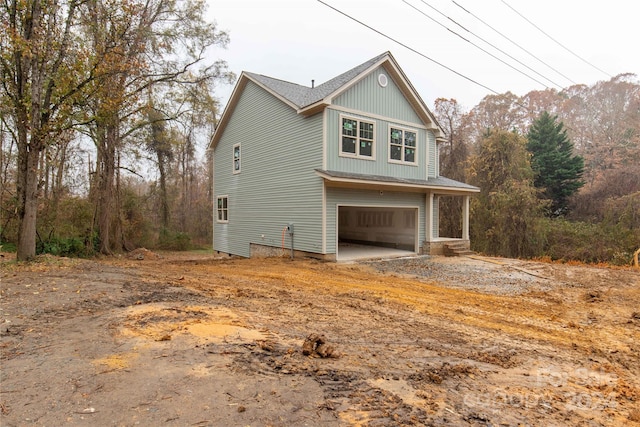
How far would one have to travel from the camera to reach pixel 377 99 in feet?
40.7

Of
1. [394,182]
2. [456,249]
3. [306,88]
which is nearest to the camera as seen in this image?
[394,182]

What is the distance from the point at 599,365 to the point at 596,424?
A: 1.51 metres

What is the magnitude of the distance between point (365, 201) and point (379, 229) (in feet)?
17.8

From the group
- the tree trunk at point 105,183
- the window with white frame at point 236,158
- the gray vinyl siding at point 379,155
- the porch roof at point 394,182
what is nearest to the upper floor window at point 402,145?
the gray vinyl siding at point 379,155

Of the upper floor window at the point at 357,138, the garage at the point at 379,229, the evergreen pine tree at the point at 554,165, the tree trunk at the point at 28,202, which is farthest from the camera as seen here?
the evergreen pine tree at the point at 554,165

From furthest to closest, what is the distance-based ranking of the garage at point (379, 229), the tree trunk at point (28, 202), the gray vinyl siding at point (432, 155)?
the garage at point (379, 229)
the gray vinyl siding at point (432, 155)
the tree trunk at point (28, 202)

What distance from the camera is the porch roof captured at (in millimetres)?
10469

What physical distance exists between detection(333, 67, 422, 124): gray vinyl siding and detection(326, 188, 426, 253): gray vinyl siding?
2933 millimetres

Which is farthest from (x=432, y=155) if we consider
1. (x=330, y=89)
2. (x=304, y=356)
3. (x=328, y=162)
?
(x=304, y=356)

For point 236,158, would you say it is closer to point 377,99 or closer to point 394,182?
point 377,99

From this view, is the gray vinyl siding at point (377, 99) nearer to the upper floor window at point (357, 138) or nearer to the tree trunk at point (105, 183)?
the upper floor window at point (357, 138)

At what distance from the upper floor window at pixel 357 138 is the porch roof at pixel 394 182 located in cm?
84

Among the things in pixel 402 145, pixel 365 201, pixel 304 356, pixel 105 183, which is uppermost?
pixel 402 145

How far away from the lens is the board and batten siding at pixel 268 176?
11398 mm
